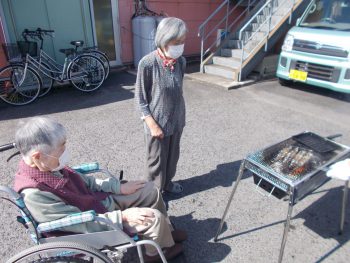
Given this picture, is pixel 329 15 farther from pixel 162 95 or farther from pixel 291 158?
pixel 162 95

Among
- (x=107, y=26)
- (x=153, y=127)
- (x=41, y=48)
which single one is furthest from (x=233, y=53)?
(x=153, y=127)

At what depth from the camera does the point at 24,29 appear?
19.6 feet

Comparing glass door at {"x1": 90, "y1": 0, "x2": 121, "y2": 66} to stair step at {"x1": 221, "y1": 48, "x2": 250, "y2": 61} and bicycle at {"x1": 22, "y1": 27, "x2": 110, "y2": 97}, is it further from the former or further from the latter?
stair step at {"x1": 221, "y1": 48, "x2": 250, "y2": 61}

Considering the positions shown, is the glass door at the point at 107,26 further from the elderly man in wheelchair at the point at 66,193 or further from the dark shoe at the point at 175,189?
the elderly man in wheelchair at the point at 66,193

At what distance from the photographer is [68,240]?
63.0 inches

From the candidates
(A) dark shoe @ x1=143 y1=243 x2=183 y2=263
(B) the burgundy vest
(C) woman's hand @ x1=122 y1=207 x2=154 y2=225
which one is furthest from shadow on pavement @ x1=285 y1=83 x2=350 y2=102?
(B) the burgundy vest

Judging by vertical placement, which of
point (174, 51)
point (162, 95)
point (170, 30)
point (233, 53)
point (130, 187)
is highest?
point (170, 30)

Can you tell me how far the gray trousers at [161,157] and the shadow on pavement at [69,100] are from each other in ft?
9.86

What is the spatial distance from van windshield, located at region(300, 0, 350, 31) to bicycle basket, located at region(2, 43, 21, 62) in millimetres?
5810

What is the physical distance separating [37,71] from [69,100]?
30.8 inches

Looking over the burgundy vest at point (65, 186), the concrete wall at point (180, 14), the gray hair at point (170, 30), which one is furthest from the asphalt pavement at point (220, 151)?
the gray hair at point (170, 30)

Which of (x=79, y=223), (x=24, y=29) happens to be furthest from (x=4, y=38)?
(x=79, y=223)

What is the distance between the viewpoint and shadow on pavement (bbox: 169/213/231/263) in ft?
7.18

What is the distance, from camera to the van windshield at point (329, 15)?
558 centimetres
